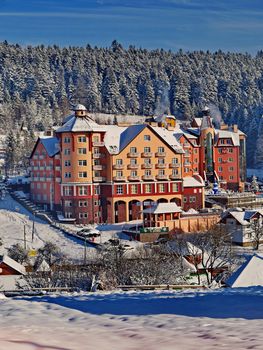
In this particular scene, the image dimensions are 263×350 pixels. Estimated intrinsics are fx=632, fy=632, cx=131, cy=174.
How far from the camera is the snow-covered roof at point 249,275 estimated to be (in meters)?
17.9

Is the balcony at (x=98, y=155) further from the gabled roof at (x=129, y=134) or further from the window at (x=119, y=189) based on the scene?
the window at (x=119, y=189)

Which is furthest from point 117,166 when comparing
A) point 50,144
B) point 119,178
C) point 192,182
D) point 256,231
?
point 256,231

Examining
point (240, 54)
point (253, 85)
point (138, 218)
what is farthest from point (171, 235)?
point (240, 54)

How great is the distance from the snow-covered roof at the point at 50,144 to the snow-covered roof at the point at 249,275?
28013 millimetres

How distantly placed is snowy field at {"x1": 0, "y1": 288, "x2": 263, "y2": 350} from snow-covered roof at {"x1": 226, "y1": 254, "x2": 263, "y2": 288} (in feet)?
19.1

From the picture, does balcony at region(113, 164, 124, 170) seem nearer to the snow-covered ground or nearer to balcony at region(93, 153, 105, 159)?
balcony at region(93, 153, 105, 159)

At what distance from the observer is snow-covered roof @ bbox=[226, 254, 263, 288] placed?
17875 mm

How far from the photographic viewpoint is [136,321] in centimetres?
862

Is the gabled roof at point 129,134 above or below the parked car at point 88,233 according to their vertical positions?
above

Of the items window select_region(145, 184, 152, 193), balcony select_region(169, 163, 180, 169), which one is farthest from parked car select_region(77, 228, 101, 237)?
balcony select_region(169, 163, 180, 169)

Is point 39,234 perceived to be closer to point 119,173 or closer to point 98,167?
point 98,167

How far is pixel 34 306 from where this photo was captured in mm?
10156

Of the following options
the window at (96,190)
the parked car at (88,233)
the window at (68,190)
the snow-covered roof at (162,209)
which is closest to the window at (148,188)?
the window at (96,190)

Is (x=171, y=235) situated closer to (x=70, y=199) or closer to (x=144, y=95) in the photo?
(x=70, y=199)
